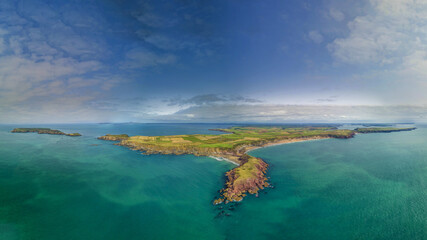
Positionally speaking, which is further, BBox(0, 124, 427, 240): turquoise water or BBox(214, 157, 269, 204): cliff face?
BBox(214, 157, 269, 204): cliff face

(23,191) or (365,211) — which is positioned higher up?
(23,191)

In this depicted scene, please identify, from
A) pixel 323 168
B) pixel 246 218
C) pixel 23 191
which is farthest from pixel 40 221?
pixel 323 168

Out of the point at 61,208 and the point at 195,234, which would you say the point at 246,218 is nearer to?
the point at 195,234

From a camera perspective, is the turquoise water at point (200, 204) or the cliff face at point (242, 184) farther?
the cliff face at point (242, 184)

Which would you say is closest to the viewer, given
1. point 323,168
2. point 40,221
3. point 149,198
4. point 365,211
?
point 40,221

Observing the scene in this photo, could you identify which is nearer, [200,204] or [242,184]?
[200,204]

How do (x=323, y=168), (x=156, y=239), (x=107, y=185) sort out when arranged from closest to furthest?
(x=156, y=239)
(x=107, y=185)
(x=323, y=168)

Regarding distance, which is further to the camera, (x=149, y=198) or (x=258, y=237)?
(x=149, y=198)

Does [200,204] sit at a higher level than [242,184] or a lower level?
lower
